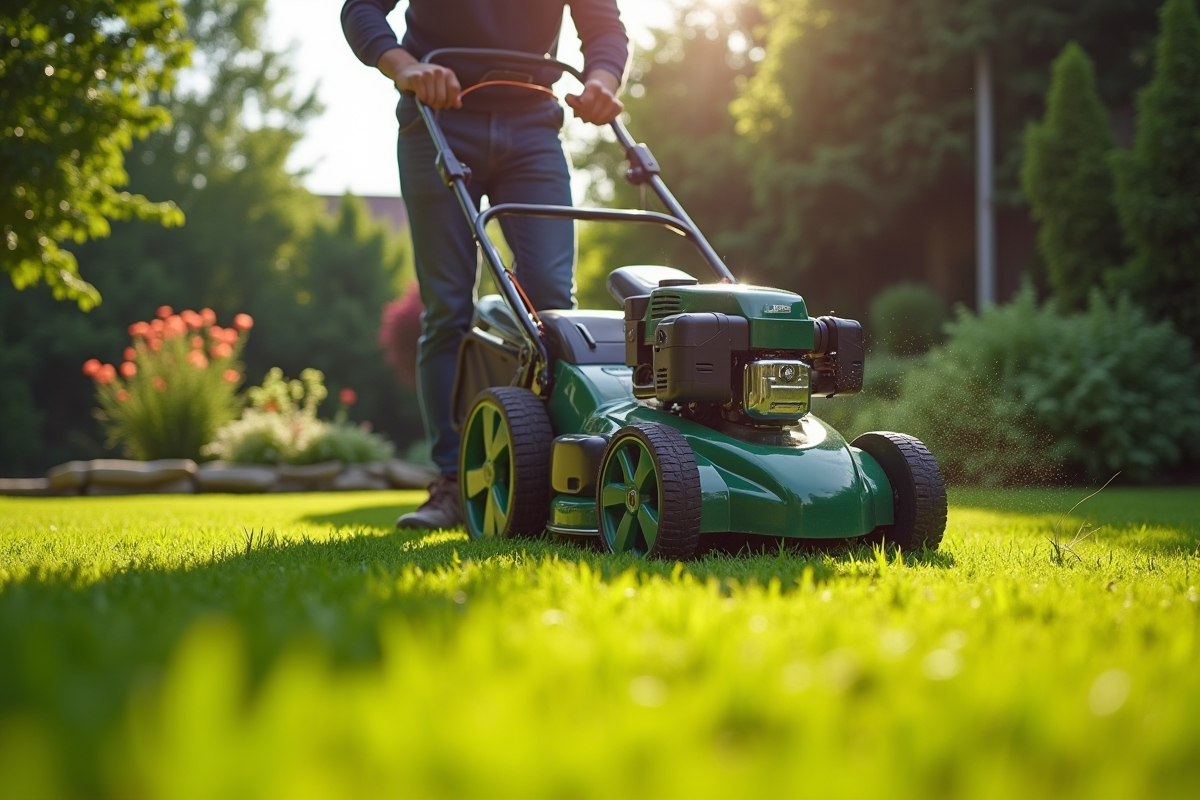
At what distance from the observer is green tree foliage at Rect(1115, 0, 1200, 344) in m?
8.01

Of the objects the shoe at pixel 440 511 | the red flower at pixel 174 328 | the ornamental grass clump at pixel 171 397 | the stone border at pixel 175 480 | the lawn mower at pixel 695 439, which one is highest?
the lawn mower at pixel 695 439

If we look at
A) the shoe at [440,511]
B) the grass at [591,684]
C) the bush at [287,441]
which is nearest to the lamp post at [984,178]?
the bush at [287,441]

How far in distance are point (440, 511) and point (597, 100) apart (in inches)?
54.2

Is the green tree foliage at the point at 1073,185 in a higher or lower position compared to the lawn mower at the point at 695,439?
higher

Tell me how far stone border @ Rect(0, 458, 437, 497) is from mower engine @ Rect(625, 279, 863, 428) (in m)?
5.78

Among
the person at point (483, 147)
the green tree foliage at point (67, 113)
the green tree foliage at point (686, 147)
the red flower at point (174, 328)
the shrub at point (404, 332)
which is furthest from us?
the green tree foliage at point (686, 147)

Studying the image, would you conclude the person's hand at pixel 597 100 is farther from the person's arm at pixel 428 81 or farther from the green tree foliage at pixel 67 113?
the green tree foliage at pixel 67 113

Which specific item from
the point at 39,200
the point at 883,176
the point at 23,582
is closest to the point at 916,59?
the point at 883,176

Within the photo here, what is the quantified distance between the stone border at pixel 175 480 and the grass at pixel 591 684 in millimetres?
6754

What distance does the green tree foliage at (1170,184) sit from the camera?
26.3 feet

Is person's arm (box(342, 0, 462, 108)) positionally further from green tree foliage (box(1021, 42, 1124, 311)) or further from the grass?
green tree foliage (box(1021, 42, 1124, 311))

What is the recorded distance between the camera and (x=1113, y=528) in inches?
131

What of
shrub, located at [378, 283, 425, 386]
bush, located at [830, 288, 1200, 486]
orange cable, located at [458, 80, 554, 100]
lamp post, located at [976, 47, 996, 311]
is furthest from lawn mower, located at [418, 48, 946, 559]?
lamp post, located at [976, 47, 996, 311]

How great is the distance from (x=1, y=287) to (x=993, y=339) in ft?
62.2
